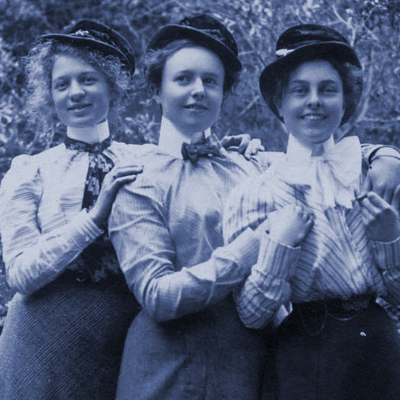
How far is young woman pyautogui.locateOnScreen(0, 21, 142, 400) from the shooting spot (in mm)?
2396

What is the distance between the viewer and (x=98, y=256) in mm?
2496

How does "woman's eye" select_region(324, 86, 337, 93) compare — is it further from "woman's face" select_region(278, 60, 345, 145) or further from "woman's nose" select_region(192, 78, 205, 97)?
"woman's nose" select_region(192, 78, 205, 97)

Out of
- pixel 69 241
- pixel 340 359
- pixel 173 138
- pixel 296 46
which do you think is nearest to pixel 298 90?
pixel 296 46

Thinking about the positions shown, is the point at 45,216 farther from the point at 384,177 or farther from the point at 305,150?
the point at 384,177

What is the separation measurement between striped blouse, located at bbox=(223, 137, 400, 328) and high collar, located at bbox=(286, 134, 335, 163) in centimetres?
13

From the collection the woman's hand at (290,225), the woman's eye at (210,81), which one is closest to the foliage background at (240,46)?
the woman's eye at (210,81)

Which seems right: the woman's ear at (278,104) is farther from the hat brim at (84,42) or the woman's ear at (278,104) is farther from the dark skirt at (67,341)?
the dark skirt at (67,341)

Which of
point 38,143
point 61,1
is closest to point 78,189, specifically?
point 38,143

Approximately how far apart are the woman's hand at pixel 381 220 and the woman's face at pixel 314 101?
0.34 meters

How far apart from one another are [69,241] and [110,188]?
0.31 m

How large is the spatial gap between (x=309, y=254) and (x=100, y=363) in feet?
3.49

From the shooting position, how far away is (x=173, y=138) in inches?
95.0

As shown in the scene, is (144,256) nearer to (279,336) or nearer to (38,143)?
(279,336)

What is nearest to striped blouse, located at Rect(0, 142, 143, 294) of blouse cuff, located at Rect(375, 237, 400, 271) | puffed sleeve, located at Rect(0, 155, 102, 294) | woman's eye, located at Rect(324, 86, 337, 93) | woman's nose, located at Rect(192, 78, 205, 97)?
puffed sleeve, located at Rect(0, 155, 102, 294)
